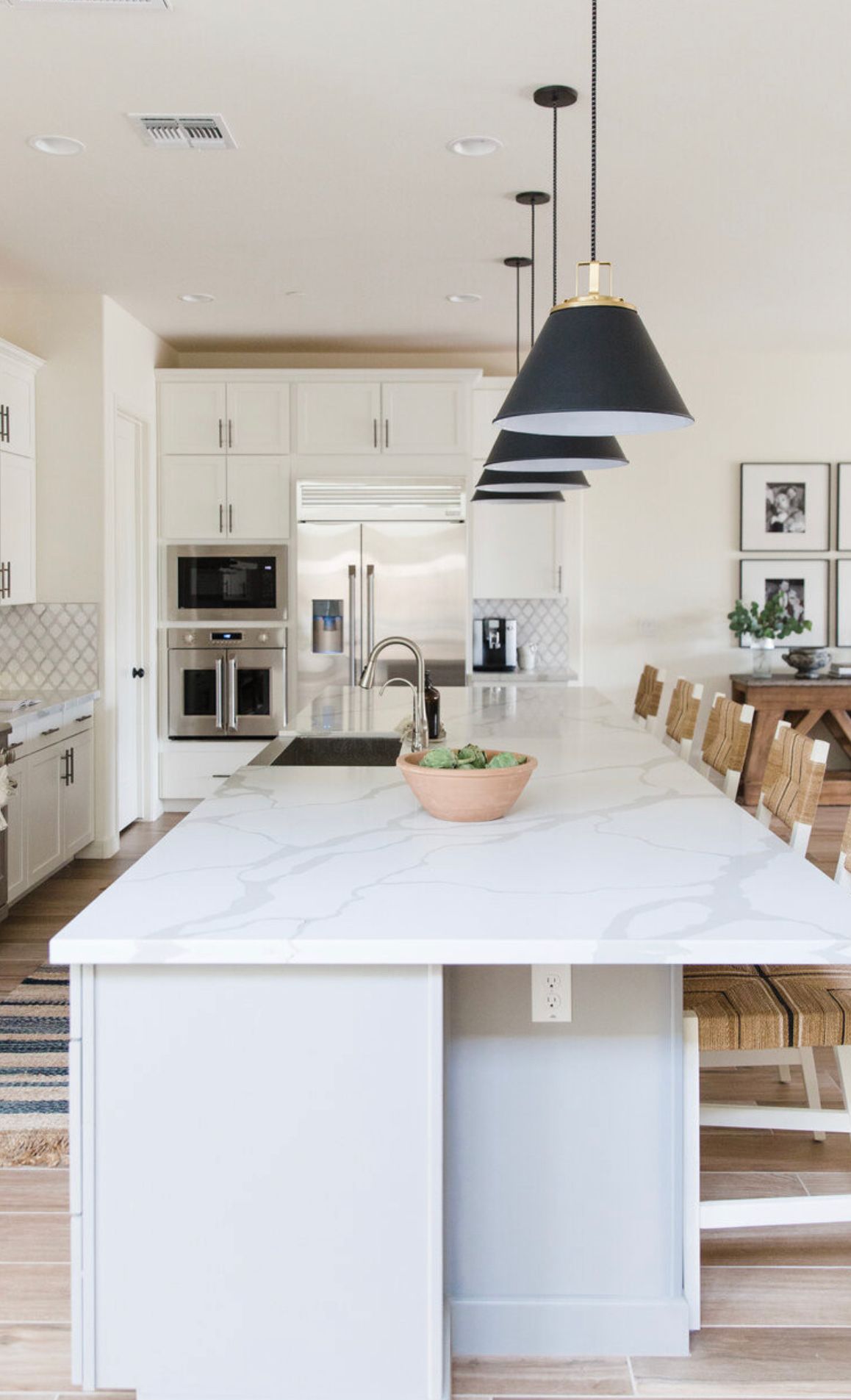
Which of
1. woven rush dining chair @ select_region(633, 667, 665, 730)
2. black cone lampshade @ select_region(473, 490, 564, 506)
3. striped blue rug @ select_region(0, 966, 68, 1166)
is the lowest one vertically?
striped blue rug @ select_region(0, 966, 68, 1166)

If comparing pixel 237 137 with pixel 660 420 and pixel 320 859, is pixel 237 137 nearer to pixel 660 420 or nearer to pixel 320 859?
pixel 660 420

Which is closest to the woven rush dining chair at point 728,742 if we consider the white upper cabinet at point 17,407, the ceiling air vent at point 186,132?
the ceiling air vent at point 186,132

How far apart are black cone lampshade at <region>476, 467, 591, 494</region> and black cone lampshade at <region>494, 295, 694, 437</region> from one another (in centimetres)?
151

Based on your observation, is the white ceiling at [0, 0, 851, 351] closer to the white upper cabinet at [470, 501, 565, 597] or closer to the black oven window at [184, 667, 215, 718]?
the white upper cabinet at [470, 501, 565, 597]

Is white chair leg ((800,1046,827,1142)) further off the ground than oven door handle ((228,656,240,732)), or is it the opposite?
oven door handle ((228,656,240,732))

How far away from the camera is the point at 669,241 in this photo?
4805mm

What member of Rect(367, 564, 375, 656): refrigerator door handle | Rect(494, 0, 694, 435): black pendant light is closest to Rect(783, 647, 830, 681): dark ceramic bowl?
Rect(367, 564, 375, 656): refrigerator door handle

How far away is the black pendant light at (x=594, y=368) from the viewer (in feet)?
6.77

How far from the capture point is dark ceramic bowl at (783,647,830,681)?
7.02 m

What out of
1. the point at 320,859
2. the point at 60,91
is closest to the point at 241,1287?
the point at 320,859

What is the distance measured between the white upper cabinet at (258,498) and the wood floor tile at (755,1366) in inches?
206

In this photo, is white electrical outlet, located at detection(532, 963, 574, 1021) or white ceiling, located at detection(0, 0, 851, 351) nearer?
white electrical outlet, located at detection(532, 963, 574, 1021)

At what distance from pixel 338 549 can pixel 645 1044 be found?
492cm

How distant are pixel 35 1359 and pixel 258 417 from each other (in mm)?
5361
